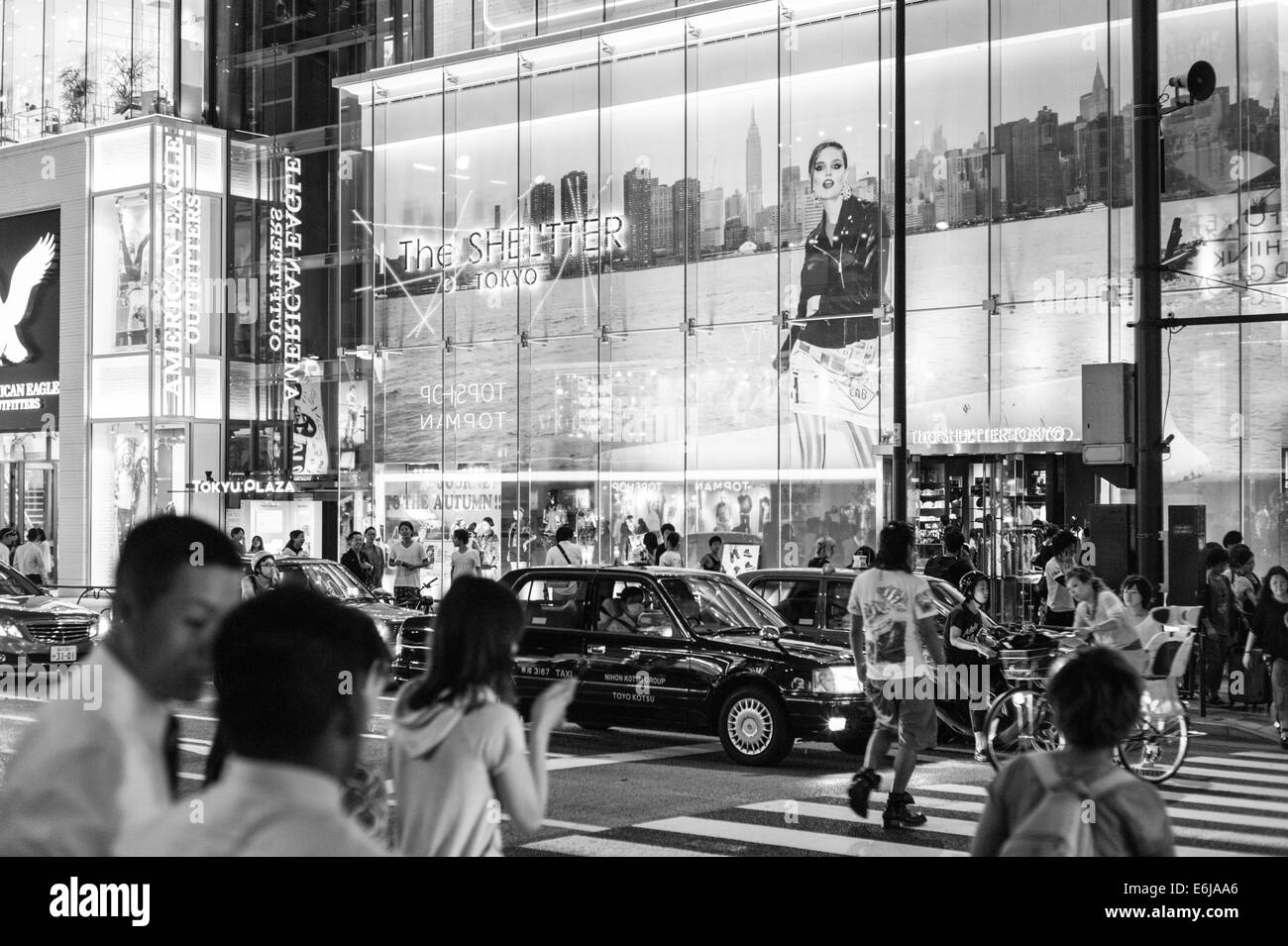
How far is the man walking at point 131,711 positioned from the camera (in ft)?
8.61

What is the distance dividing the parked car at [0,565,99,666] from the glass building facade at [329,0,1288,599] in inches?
472

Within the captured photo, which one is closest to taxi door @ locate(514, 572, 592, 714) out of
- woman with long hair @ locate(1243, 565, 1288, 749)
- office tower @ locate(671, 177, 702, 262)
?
woman with long hair @ locate(1243, 565, 1288, 749)

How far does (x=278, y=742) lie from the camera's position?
247 centimetres

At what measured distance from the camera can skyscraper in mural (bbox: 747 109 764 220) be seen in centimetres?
2930

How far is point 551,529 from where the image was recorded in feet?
103

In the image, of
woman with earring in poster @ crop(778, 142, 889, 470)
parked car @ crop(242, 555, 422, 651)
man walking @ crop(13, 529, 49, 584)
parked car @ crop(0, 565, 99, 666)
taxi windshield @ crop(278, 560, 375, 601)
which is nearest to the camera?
parked car @ crop(0, 565, 99, 666)

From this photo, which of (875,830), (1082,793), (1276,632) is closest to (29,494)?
(1276,632)

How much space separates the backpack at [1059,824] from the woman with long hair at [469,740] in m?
1.24

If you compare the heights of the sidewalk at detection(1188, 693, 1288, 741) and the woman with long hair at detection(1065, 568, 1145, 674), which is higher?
the woman with long hair at detection(1065, 568, 1145, 674)

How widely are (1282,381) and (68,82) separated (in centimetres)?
3406

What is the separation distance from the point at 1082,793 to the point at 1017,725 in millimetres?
8647

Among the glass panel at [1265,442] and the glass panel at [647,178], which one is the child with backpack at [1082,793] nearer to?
the glass panel at [1265,442]

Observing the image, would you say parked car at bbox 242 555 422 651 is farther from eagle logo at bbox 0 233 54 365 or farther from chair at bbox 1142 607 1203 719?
eagle logo at bbox 0 233 54 365
